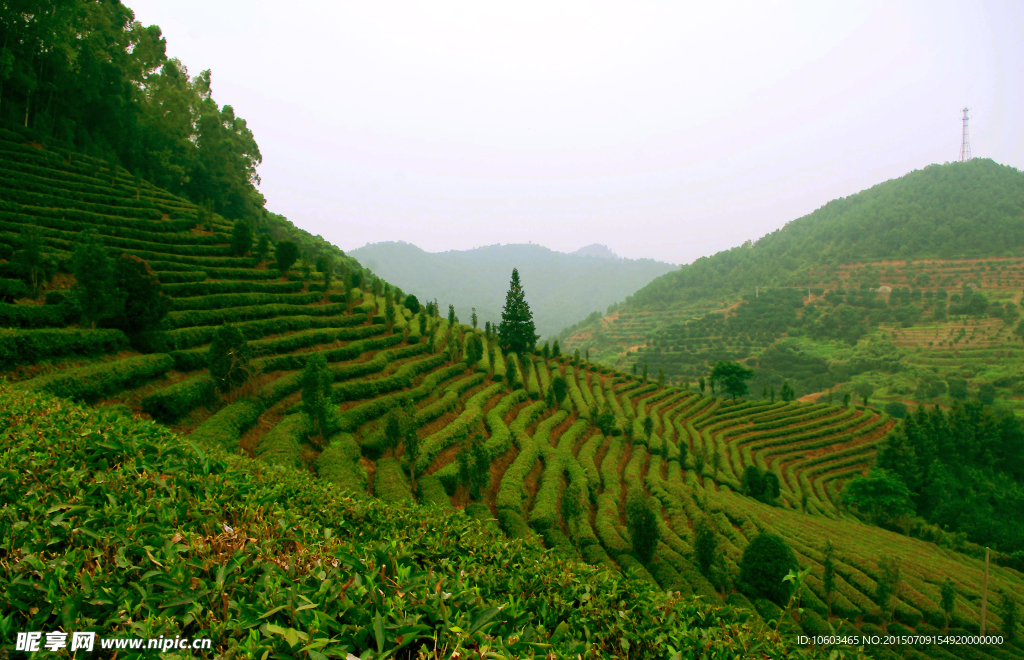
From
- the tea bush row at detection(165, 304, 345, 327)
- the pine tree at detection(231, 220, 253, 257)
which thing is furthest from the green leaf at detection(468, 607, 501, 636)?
the pine tree at detection(231, 220, 253, 257)

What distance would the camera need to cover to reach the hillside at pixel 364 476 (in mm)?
2549

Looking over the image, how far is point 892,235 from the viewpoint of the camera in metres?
128

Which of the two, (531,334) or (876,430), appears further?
(876,430)

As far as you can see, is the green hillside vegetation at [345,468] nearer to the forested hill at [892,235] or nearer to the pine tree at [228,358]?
the pine tree at [228,358]

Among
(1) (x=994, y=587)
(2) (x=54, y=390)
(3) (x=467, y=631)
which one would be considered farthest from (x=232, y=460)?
(1) (x=994, y=587)

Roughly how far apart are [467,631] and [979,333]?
4837 inches

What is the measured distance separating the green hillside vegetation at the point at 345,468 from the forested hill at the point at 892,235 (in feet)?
326

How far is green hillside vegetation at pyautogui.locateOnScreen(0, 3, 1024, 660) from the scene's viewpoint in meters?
2.56

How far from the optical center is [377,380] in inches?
773

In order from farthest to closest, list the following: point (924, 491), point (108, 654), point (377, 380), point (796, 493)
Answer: point (924, 491), point (796, 493), point (377, 380), point (108, 654)

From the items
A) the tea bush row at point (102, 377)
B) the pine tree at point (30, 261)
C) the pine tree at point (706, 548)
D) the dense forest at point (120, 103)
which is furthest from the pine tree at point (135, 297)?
the pine tree at point (706, 548)

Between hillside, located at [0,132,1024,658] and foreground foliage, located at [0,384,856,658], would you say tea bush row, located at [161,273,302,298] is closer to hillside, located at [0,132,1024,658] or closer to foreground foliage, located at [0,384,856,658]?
hillside, located at [0,132,1024,658]

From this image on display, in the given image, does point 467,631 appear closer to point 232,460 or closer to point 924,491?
point 232,460

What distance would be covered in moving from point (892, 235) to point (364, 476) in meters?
169
